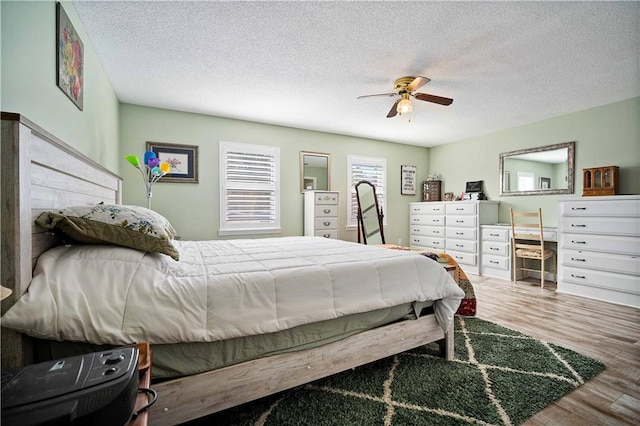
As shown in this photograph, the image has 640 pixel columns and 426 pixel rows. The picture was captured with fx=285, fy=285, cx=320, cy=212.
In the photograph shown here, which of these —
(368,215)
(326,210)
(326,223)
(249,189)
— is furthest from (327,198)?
(249,189)

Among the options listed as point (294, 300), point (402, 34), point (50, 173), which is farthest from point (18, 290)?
point (402, 34)

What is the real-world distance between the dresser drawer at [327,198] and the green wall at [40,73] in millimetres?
2747

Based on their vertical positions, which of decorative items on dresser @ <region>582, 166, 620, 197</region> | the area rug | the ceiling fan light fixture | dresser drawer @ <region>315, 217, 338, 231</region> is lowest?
the area rug

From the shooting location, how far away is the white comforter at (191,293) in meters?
0.96

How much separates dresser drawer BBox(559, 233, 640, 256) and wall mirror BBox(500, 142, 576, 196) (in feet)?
2.85

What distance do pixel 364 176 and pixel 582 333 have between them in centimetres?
371

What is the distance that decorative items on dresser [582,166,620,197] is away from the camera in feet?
11.2

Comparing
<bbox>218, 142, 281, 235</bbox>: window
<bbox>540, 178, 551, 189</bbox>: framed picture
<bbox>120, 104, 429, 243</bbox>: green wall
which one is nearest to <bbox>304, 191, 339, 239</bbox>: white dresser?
<bbox>120, 104, 429, 243</bbox>: green wall

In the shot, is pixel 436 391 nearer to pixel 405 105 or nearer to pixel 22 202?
pixel 22 202

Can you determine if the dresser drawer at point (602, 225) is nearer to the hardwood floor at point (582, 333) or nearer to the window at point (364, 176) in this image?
the hardwood floor at point (582, 333)

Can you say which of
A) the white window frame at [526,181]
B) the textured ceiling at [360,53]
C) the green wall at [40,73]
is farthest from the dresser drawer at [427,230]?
the green wall at [40,73]

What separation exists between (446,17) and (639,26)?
1.43 metres

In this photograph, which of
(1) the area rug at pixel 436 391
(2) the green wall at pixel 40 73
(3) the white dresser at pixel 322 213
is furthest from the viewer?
(3) the white dresser at pixel 322 213

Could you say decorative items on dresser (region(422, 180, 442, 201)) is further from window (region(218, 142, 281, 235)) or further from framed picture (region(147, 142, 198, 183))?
framed picture (region(147, 142, 198, 183))
